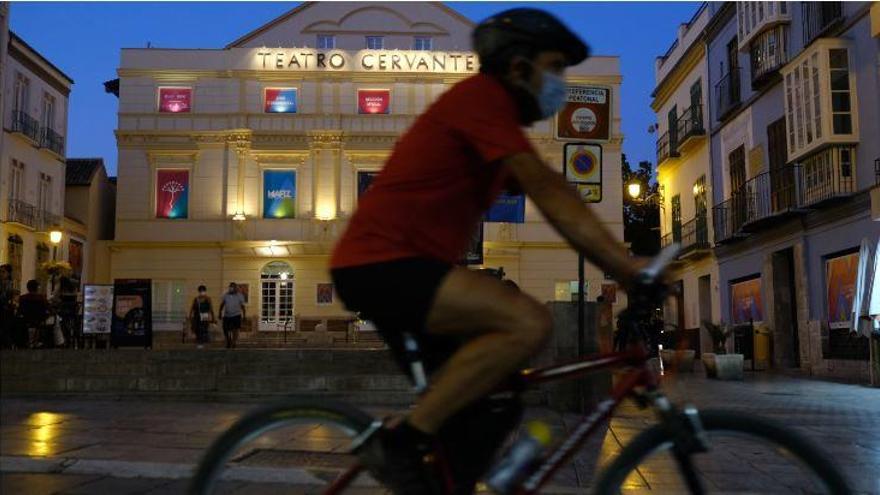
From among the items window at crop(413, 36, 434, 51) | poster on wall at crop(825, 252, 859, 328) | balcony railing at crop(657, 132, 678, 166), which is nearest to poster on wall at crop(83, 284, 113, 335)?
poster on wall at crop(825, 252, 859, 328)

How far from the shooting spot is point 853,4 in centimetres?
1742

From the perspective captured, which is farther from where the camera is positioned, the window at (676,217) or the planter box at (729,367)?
the window at (676,217)

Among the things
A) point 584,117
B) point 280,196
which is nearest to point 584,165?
point 584,117

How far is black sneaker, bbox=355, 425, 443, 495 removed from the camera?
2.34m

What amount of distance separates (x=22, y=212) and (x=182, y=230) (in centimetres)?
643

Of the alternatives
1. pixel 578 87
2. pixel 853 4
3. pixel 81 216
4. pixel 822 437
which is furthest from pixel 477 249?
pixel 81 216

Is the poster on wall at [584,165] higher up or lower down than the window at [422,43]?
lower down

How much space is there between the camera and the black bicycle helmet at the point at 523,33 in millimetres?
2422

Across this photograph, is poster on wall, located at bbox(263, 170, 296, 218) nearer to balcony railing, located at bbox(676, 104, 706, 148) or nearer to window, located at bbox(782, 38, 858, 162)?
balcony railing, located at bbox(676, 104, 706, 148)

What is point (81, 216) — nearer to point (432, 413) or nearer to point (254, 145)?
point (254, 145)

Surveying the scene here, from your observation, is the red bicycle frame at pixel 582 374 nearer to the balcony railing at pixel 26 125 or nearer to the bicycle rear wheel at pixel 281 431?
the bicycle rear wheel at pixel 281 431

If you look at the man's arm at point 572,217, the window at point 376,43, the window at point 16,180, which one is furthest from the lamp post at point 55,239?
the man's arm at point 572,217

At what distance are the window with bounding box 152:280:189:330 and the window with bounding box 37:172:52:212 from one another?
16.8 ft

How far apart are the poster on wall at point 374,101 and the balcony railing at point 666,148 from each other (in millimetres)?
11598
